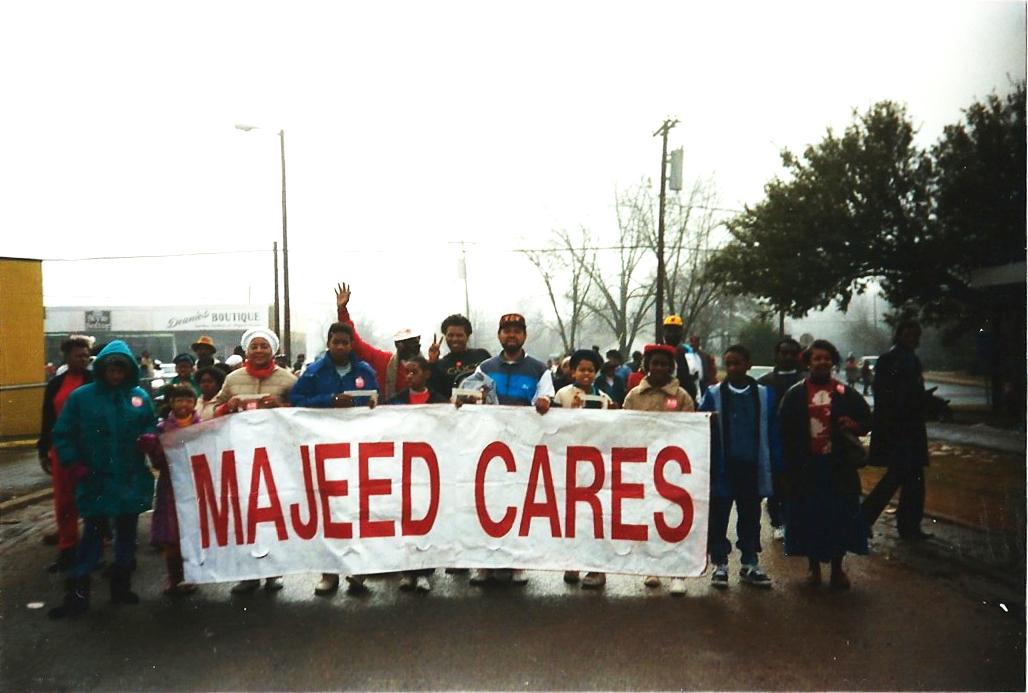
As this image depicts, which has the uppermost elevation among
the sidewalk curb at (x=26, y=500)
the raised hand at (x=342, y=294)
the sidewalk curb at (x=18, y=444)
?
the raised hand at (x=342, y=294)

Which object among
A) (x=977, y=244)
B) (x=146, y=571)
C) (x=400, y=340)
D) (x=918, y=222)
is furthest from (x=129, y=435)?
(x=918, y=222)

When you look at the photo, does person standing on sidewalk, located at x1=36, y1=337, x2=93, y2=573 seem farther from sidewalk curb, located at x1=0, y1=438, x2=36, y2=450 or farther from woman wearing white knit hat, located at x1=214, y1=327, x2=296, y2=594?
sidewalk curb, located at x1=0, y1=438, x2=36, y2=450

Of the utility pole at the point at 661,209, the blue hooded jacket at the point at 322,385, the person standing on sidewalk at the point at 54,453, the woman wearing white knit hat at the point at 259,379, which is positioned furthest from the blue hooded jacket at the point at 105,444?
the utility pole at the point at 661,209

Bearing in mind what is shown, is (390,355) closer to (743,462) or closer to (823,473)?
(743,462)

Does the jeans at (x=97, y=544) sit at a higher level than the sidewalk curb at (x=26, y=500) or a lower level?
higher

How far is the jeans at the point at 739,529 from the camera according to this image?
562 cm

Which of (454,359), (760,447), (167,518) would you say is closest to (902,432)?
(760,447)

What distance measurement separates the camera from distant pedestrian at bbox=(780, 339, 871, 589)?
5.66m

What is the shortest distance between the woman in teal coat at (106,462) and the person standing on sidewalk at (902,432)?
5296mm

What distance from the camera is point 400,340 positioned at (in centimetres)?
688

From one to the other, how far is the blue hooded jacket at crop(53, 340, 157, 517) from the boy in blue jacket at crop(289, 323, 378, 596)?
99 cm

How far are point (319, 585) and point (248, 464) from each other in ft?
2.96

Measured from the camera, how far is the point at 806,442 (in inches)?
227

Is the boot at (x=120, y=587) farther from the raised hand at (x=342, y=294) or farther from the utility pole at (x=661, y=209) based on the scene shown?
the utility pole at (x=661, y=209)
